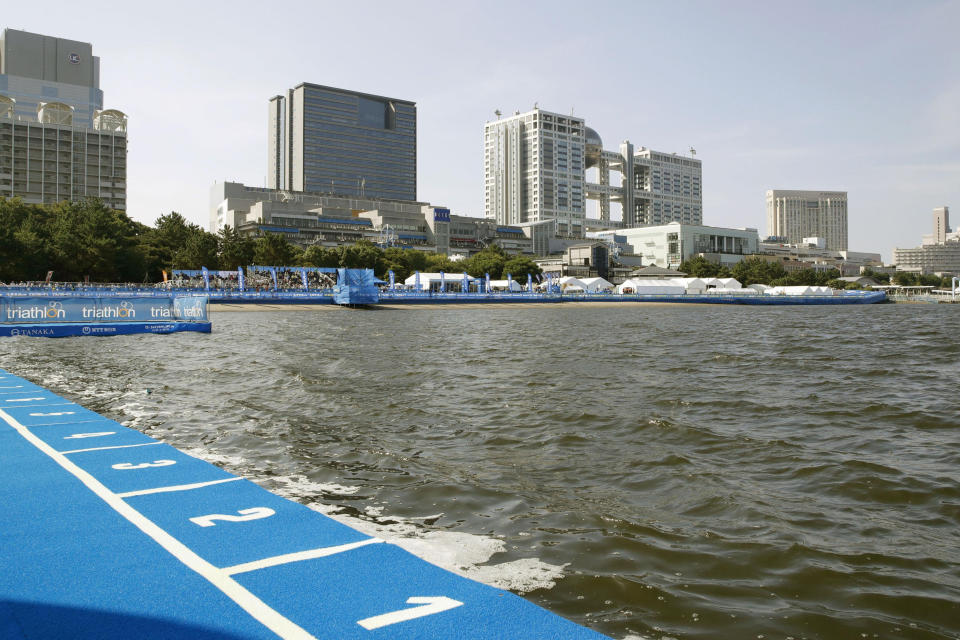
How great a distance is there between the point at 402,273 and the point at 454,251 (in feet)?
Answer: 212

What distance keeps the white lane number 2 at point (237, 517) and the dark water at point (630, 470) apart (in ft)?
3.75

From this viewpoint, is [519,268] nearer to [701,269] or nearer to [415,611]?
[701,269]

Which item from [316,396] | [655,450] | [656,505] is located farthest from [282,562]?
[316,396]

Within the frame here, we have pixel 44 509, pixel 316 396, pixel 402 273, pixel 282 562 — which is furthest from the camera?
pixel 402 273

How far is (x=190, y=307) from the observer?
38.8 m

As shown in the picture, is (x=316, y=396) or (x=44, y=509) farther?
(x=316, y=396)

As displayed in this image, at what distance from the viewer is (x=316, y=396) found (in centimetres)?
1587

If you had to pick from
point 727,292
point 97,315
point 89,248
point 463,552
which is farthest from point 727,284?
point 463,552

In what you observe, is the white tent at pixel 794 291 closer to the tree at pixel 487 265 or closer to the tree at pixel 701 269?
the tree at pixel 701 269

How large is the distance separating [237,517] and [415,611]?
268 centimetres

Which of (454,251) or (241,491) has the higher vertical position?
(454,251)

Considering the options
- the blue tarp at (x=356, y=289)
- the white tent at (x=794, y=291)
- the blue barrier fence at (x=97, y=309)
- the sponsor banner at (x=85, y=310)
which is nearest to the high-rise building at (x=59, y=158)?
the blue tarp at (x=356, y=289)

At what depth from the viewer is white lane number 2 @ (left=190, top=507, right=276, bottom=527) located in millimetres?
5949

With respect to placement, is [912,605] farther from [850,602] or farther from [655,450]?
[655,450]
